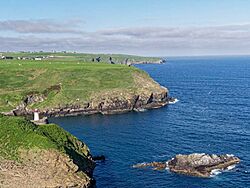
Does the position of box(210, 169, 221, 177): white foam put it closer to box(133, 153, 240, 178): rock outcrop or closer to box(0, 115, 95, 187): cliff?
box(133, 153, 240, 178): rock outcrop

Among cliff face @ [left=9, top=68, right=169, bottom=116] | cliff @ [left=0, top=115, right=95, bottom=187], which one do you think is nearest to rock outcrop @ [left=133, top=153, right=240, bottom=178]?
cliff @ [left=0, top=115, right=95, bottom=187]

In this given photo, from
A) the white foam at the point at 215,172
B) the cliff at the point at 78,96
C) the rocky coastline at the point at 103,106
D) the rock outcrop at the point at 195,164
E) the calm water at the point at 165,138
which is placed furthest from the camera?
the cliff at the point at 78,96

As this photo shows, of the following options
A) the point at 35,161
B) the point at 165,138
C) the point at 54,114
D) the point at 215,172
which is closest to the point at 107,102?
the point at 54,114

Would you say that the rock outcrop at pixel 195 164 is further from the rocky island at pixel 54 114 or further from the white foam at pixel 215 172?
the rocky island at pixel 54 114

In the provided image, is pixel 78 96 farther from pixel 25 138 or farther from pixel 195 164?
pixel 25 138

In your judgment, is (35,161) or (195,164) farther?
(195,164)

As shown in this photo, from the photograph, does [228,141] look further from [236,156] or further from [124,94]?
[124,94]

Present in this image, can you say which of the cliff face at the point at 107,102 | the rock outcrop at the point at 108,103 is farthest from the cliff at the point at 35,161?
the cliff face at the point at 107,102

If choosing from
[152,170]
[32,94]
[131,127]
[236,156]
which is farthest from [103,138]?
[32,94]
